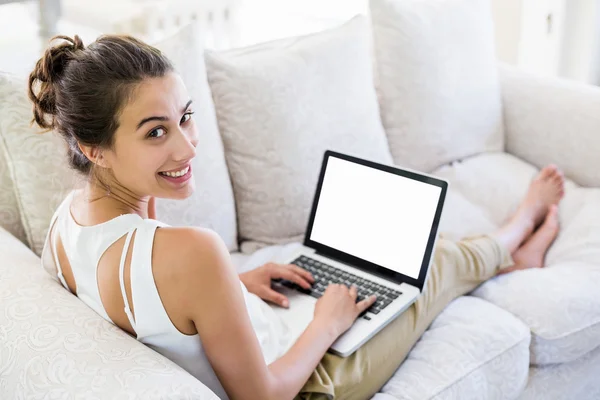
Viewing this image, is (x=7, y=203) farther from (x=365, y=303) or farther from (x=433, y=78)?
(x=433, y=78)

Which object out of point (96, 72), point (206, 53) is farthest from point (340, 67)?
point (96, 72)

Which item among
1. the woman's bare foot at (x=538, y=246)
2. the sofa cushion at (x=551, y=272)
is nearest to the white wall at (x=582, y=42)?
the sofa cushion at (x=551, y=272)

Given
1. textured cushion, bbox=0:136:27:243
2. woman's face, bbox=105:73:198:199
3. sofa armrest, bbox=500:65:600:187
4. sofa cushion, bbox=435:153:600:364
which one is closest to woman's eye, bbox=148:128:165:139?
woman's face, bbox=105:73:198:199

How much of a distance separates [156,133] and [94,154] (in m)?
0.11

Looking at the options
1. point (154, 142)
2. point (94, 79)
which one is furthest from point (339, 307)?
point (94, 79)

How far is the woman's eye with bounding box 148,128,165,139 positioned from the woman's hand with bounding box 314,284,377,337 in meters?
0.47

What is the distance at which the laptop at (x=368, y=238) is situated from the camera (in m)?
1.50

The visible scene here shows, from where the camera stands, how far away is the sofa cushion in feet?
5.16

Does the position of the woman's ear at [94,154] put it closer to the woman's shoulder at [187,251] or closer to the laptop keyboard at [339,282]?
the woman's shoulder at [187,251]

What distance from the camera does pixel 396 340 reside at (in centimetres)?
145

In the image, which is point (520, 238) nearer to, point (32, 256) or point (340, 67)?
point (340, 67)

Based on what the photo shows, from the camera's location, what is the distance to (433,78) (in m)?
2.09

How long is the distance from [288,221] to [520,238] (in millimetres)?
611

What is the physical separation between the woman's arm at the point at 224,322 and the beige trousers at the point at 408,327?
0.36ft
